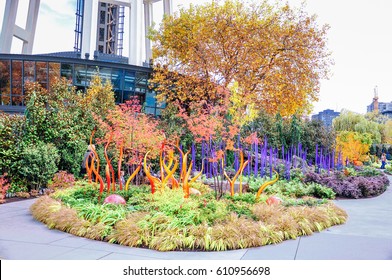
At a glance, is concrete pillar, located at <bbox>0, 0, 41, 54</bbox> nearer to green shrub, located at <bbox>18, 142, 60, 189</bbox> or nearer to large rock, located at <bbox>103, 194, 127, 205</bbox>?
green shrub, located at <bbox>18, 142, 60, 189</bbox>

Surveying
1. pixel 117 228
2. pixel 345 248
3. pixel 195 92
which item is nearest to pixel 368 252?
pixel 345 248

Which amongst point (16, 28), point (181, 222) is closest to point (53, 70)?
point (16, 28)

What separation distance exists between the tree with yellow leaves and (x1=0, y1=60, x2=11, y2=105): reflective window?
11.5 meters

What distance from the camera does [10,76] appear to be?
28094 millimetres

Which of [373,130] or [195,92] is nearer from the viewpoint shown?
[195,92]

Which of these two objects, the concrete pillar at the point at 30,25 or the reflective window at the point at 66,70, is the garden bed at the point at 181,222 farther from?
the concrete pillar at the point at 30,25

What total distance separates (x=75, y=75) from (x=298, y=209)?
23.1 m

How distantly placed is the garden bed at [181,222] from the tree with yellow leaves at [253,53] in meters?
15.7

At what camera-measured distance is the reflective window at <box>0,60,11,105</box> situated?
2798 centimetres

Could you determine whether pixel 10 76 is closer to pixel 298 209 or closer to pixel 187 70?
pixel 187 70

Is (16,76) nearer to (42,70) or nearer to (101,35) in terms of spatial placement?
(42,70)

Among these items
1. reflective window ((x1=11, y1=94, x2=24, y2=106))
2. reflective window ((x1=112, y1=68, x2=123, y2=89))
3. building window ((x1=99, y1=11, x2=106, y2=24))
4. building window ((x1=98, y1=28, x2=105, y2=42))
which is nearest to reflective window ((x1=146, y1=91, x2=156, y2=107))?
reflective window ((x1=112, y1=68, x2=123, y2=89))

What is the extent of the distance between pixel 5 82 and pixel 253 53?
58.5ft

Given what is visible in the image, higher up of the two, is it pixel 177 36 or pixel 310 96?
pixel 177 36
